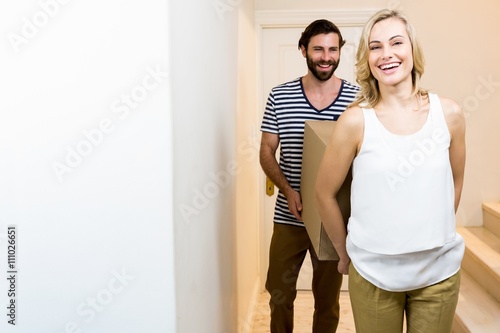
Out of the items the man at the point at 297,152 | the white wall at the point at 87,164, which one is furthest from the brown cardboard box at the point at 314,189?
the white wall at the point at 87,164

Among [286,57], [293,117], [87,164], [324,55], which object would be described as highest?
[286,57]

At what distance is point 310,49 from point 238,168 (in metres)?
0.61

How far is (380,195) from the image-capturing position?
124 cm

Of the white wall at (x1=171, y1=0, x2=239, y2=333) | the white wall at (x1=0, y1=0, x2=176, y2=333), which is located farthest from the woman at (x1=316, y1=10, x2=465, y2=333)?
the white wall at (x1=0, y1=0, x2=176, y2=333)

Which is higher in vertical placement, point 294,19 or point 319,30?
point 294,19

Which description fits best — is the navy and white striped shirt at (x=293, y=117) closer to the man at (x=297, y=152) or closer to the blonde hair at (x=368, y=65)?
the man at (x=297, y=152)

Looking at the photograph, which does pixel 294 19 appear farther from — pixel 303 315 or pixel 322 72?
pixel 303 315

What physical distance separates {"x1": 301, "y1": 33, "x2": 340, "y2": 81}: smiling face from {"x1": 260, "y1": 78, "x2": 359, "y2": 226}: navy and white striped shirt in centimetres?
9

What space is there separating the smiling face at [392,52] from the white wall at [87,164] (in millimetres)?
548

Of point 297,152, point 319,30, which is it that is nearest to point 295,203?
point 297,152

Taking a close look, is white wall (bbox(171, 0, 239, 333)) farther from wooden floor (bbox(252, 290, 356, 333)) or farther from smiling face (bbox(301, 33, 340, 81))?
wooden floor (bbox(252, 290, 356, 333))

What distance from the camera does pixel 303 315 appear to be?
2.92 m

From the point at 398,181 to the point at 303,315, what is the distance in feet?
6.21

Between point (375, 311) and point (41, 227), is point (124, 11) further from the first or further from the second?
point (375, 311)
